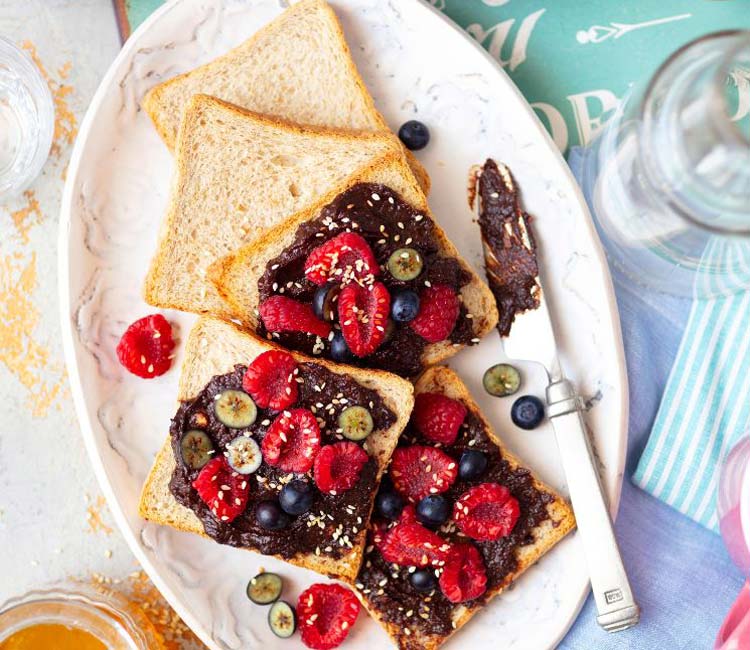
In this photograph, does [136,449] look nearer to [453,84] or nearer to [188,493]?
[188,493]

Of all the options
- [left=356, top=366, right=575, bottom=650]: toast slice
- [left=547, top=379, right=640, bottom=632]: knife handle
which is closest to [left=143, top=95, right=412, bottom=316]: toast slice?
[left=356, top=366, right=575, bottom=650]: toast slice

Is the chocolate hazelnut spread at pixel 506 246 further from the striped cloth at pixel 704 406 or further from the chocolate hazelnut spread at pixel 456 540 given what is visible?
the striped cloth at pixel 704 406

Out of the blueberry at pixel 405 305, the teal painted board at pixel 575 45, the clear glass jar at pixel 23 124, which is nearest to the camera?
the blueberry at pixel 405 305

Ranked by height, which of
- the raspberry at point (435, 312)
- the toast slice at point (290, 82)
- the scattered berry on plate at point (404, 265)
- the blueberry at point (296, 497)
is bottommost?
the blueberry at point (296, 497)

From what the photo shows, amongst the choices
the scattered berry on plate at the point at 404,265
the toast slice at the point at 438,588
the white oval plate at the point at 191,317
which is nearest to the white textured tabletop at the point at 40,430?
the white oval plate at the point at 191,317

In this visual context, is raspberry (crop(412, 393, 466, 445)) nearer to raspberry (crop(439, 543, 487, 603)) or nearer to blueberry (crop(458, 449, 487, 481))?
blueberry (crop(458, 449, 487, 481))

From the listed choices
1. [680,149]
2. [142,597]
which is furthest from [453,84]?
[142,597]
